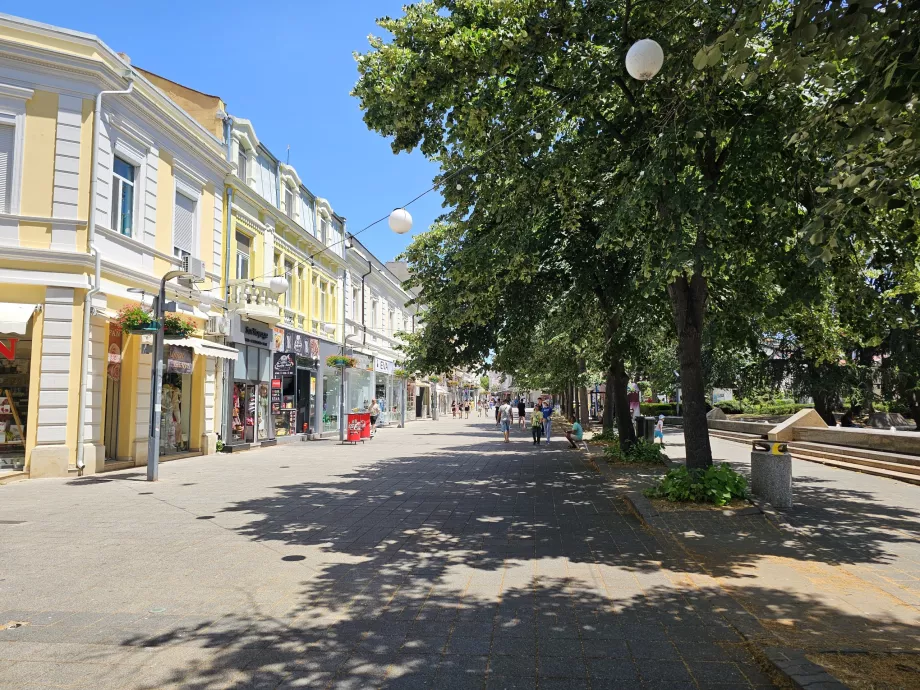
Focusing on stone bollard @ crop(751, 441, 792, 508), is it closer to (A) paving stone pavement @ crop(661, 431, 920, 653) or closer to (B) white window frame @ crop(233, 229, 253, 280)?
(A) paving stone pavement @ crop(661, 431, 920, 653)

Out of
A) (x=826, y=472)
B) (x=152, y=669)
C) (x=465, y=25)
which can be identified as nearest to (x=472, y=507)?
(x=152, y=669)

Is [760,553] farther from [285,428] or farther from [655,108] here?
[285,428]

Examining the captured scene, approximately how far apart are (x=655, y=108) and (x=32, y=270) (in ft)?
38.4

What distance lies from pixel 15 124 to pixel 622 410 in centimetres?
1446

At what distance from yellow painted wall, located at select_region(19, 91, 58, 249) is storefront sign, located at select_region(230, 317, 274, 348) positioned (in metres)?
6.73

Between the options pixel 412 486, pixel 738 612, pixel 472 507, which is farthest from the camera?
pixel 412 486

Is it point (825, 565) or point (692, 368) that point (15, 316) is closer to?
point (692, 368)

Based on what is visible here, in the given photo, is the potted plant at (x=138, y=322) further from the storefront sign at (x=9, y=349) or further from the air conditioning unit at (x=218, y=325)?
the air conditioning unit at (x=218, y=325)

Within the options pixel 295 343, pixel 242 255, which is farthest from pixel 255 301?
pixel 295 343

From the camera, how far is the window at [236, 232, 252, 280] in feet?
65.7

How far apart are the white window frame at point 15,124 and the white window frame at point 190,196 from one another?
3868mm

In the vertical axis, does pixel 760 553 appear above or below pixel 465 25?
below

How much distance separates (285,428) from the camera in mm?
23500

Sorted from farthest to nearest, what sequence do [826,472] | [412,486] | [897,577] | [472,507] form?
[826,472], [412,486], [472,507], [897,577]
